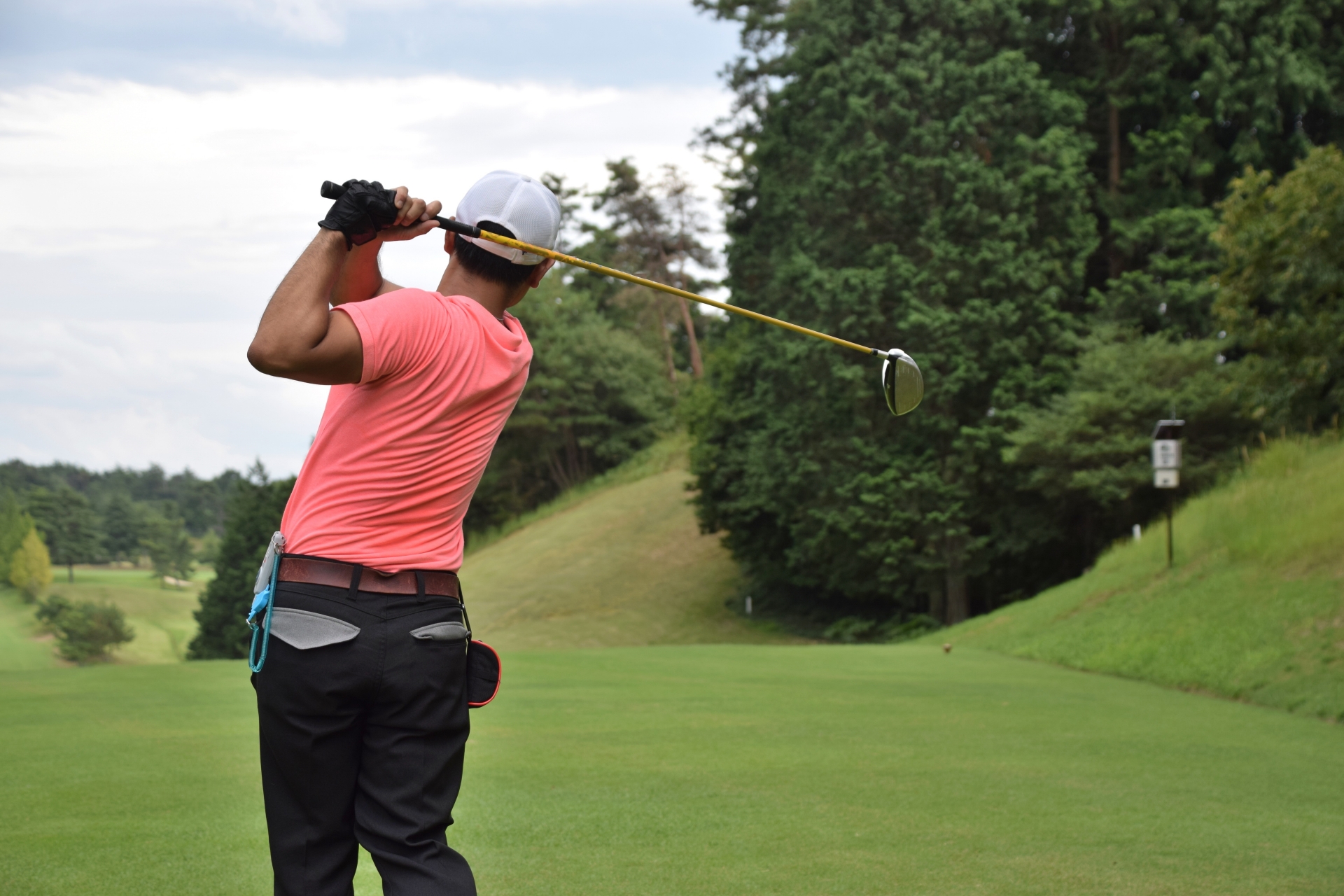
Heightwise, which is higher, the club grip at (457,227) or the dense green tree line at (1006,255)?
the dense green tree line at (1006,255)

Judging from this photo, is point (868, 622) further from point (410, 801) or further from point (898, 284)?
point (410, 801)

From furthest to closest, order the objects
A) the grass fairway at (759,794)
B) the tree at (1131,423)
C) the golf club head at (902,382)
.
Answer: the tree at (1131,423) < the grass fairway at (759,794) < the golf club head at (902,382)

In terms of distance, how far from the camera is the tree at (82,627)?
2105 inches

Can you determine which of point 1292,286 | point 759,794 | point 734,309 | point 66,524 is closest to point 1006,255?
point 1292,286

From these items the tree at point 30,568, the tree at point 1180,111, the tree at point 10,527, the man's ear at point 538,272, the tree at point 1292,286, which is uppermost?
the tree at point 1180,111

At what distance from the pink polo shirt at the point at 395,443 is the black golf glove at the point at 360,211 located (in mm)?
141

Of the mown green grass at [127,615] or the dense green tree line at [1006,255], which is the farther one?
the mown green grass at [127,615]

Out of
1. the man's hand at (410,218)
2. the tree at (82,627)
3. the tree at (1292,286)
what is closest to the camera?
the man's hand at (410,218)

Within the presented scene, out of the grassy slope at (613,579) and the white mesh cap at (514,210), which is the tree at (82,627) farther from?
the white mesh cap at (514,210)

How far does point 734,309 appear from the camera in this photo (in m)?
3.13

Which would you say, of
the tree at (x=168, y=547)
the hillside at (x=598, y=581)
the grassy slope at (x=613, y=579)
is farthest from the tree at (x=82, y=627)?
the grassy slope at (x=613, y=579)

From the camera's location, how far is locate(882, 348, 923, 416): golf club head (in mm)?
4070

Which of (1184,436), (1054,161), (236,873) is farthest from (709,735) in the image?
(1054,161)

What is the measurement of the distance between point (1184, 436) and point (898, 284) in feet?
23.3
